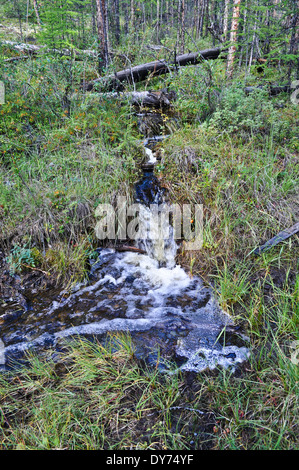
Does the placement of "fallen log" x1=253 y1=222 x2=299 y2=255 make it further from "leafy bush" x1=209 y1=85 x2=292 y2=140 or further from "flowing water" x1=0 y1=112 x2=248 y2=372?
"leafy bush" x1=209 y1=85 x2=292 y2=140

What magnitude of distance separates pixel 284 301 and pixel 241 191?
1.79 metres

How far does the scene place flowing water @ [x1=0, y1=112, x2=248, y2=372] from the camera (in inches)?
107

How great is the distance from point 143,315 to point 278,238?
2.05m

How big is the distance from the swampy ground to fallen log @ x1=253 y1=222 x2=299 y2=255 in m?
0.09

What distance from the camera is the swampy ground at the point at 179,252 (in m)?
2.02

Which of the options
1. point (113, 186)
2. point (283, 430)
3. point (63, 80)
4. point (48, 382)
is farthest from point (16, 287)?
point (63, 80)

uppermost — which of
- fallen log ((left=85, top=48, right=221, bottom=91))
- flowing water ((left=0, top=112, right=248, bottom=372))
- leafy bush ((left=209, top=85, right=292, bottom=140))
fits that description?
fallen log ((left=85, top=48, right=221, bottom=91))

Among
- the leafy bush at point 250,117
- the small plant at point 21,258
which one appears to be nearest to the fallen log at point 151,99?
the leafy bush at point 250,117

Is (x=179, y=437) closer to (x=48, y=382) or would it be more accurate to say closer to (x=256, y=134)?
(x=48, y=382)

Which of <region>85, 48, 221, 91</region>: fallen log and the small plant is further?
<region>85, 48, 221, 91</region>: fallen log

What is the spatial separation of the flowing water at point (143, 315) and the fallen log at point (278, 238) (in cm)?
87

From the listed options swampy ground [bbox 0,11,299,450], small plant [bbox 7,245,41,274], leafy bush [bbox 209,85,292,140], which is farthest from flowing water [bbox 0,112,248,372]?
leafy bush [bbox 209,85,292,140]

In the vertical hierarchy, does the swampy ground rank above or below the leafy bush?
below

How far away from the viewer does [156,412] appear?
214 centimetres
